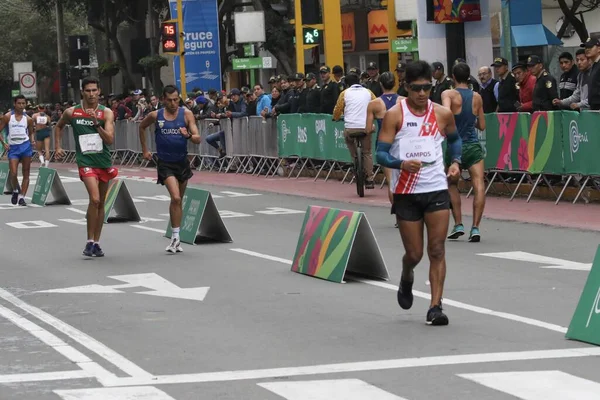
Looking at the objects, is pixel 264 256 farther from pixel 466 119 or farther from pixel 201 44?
pixel 201 44

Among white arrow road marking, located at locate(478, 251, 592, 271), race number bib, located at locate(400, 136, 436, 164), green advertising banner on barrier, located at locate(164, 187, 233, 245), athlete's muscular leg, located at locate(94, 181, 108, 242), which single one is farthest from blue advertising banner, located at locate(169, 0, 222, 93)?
race number bib, located at locate(400, 136, 436, 164)

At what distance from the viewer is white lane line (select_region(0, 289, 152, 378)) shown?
28.3 feet

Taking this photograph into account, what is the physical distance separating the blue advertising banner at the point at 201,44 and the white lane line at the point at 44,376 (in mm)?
31765

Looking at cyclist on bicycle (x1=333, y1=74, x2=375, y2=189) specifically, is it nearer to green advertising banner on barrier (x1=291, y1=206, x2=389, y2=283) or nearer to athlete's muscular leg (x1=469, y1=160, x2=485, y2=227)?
athlete's muscular leg (x1=469, y1=160, x2=485, y2=227)

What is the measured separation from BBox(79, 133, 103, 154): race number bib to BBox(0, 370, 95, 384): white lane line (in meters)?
7.65

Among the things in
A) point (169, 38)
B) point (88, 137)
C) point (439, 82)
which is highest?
point (169, 38)

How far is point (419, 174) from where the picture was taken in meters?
10.2

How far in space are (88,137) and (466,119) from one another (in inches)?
167

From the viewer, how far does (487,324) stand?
33.1 feet

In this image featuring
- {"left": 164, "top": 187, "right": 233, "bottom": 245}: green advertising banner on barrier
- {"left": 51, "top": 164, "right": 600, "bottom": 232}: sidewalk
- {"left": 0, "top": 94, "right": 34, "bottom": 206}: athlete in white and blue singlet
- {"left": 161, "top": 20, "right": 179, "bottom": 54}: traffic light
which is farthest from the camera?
{"left": 161, "top": 20, "right": 179, "bottom": 54}: traffic light

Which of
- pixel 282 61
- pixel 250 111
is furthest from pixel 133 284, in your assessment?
pixel 282 61

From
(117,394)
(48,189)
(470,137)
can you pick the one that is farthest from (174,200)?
(48,189)

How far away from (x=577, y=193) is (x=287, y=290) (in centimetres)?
806

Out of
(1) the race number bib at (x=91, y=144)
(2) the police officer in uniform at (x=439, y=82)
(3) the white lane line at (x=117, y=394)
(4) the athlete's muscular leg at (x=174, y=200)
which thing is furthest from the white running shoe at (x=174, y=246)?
(3) the white lane line at (x=117, y=394)
